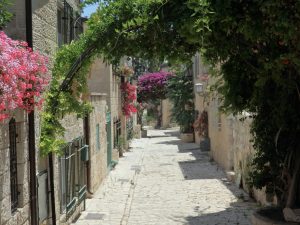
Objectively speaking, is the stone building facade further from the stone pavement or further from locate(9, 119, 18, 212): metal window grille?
locate(9, 119, 18, 212): metal window grille

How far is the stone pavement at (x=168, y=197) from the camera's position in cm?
1104

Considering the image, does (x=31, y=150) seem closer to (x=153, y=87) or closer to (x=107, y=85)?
(x=107, y=85)

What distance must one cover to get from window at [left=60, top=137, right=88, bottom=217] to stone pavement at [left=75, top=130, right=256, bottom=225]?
579 millimetres

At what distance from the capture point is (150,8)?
6.44 metres

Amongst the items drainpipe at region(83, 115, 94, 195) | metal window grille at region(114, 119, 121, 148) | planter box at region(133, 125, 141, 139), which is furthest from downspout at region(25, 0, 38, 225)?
planter box at region(133, 125, 141, 139)

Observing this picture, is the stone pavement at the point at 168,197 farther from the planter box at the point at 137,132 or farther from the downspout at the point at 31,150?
the planter box at the point at 137,132

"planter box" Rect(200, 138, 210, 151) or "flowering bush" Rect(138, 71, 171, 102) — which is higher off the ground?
"flowering bush" Rect(138, 71, 171, 102)

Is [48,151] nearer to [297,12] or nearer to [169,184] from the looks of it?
[297,12]

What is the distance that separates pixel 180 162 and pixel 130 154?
4672 millimetres

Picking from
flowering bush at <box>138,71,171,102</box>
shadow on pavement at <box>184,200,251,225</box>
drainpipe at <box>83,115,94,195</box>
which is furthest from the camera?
flowering bush at <box>138,71,171,102</box>

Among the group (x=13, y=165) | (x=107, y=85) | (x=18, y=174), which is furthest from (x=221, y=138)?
(x=13, y=165)

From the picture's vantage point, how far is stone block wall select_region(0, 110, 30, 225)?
5.48 m

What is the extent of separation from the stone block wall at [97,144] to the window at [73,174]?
1109 mm

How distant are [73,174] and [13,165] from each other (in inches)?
189
